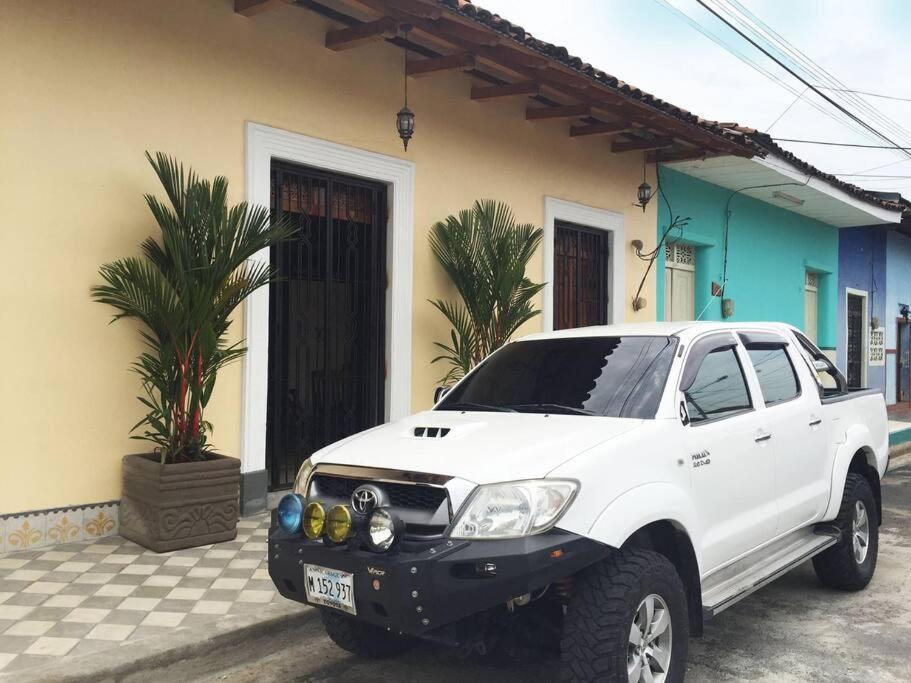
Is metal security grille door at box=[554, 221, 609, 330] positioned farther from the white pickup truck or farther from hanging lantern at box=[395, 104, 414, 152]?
the white pickup truck

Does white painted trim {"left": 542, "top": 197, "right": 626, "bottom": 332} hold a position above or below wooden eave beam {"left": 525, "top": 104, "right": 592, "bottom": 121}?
below

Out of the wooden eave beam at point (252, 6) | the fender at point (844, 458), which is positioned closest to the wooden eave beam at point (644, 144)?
the wooden eave beam at point (252, 6)

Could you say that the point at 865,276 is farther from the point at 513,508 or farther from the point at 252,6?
the point at 513,508

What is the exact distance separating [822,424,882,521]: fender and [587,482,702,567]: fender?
1.68 meters

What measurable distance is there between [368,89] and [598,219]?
385 centimetres

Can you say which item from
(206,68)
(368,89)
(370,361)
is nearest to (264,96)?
(206,68)

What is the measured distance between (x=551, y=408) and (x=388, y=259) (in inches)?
159

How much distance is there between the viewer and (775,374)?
459 centimetres

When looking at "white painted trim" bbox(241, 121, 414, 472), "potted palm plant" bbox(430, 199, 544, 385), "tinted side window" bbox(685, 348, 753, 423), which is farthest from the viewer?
"potted palm plant" bbox(430, 199, 544, 385)

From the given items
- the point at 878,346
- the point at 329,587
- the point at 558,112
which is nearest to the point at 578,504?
the point at 329,587

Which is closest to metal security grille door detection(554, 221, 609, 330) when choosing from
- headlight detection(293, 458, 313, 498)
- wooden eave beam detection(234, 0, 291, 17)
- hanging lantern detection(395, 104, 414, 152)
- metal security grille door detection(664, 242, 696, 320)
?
metal security grille door detection(664, 242, 696, 320)

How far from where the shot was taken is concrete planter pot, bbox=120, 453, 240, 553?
518cm

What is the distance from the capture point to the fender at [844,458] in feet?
15.4

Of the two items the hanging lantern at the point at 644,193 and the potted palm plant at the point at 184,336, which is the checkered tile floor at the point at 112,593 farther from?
the hanging lantern at the point at 644,193
